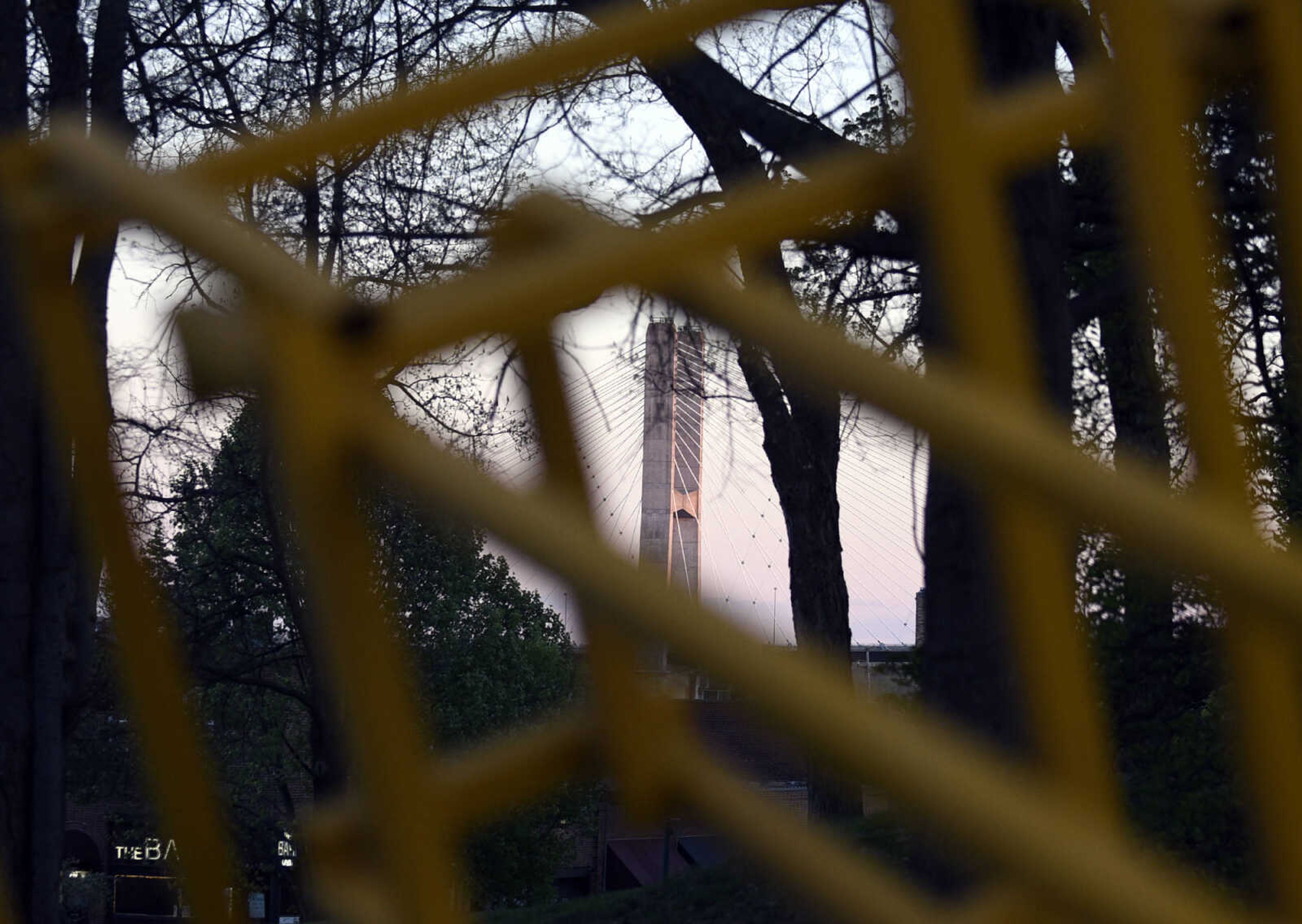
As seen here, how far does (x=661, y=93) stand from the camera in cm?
888

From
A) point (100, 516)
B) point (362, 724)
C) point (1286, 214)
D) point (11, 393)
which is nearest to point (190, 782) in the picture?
point (100, 516)

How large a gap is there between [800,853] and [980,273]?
0.53m

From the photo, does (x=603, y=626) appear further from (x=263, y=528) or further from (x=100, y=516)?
(x=263, y=528)

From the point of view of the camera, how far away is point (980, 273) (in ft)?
3.08

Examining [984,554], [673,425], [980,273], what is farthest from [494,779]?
[673,425]

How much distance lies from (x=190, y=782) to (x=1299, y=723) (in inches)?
39.5

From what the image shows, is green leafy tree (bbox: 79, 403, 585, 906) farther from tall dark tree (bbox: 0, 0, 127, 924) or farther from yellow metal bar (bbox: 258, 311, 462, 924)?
yellow metal bar (bbox: 258, 311, 462, 924)

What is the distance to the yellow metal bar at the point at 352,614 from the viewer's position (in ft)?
2.78

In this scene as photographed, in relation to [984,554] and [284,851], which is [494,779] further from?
[284,851]

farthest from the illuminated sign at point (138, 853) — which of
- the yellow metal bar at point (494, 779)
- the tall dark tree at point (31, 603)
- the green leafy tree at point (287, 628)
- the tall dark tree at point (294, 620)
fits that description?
the yellow metal bar at point (494, 779)

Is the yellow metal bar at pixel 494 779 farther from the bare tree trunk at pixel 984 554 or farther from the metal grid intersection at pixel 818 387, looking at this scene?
the bare tree trunk at pixel 984 554

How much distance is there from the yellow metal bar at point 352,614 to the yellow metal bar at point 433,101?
0.26 metres

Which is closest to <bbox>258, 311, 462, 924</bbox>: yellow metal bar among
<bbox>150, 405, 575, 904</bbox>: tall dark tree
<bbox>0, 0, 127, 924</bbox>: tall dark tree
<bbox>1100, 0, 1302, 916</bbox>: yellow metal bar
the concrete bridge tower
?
<bbox>1100, 0, 1302, 916</bbox>: yellow metal bar

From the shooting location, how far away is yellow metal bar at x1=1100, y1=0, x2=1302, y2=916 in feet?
3.11
